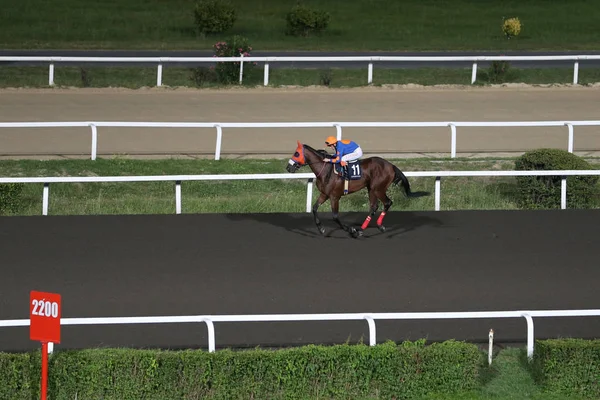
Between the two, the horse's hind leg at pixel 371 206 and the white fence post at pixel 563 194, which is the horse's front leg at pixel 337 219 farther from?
the white fence post at pixel 563 194

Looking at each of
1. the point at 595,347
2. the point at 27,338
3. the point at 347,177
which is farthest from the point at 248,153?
the point at 595,347

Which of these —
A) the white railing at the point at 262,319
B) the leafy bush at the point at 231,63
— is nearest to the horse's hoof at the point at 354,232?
the white railing at the point at 262,319

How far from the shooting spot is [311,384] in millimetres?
7340

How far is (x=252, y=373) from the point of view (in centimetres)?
727

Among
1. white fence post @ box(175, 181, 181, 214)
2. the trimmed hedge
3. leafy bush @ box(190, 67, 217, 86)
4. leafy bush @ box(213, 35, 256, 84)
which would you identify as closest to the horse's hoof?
white fence post @ box(175, 181, 181, 214)

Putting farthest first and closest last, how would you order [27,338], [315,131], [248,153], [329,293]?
[315,131]
[248,153]
[329,293]
[27,338]

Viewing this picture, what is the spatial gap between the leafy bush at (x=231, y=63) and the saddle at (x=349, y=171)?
958cm

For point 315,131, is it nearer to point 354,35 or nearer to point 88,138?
point 88,138

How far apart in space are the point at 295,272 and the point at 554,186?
3.98 metres

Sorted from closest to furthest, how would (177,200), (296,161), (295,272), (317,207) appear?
(295,272)
(296,161)
(317,207)
(177,200)

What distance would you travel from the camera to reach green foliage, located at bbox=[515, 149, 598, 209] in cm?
1247

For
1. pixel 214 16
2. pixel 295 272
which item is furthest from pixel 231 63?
pixel 295 272

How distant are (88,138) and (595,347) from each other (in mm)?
9606

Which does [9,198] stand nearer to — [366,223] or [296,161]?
[296,161]
